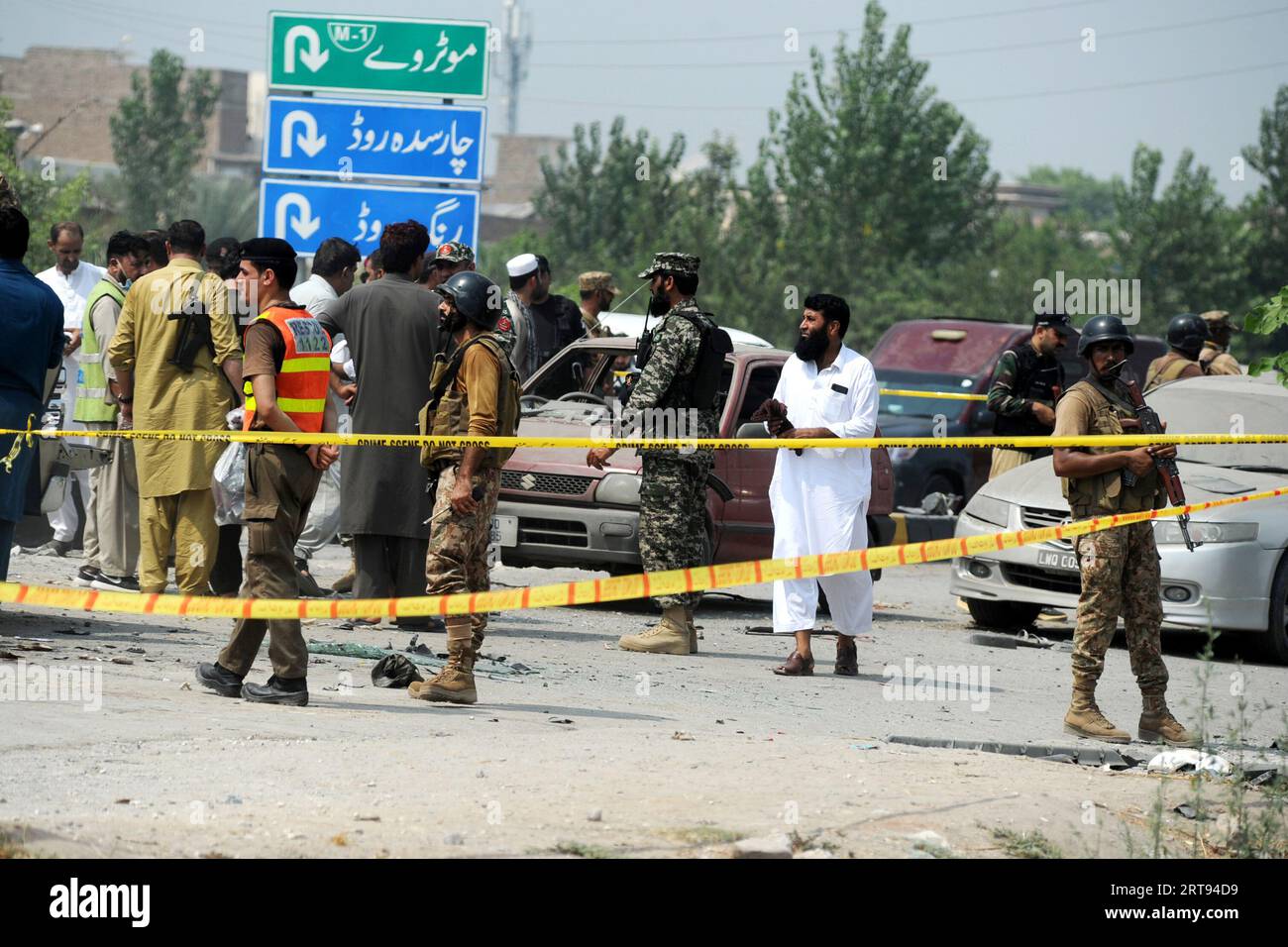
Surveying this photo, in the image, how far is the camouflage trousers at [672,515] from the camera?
9953 mm

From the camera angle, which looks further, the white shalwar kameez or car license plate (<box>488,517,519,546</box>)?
car license plate (<box>488,517,519,546</box>)

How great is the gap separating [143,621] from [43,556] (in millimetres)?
3169

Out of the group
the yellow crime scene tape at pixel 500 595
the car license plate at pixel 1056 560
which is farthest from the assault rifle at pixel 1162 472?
the car license plate at pixel 1056 560

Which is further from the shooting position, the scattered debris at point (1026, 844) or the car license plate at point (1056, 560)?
the car license plate at point (1056, 560)

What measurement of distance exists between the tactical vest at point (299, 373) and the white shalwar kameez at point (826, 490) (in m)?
2.94

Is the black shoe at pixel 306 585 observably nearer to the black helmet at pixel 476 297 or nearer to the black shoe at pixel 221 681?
the black shoe at pixel 221 681

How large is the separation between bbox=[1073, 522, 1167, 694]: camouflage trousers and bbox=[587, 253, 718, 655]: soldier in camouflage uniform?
2.57 meters

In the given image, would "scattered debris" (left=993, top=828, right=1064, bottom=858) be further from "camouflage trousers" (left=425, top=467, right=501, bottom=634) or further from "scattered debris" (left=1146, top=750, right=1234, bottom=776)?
"camouflage trousers" (left=425, top=467, right=501, bottom=634)

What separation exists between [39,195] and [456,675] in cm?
2872

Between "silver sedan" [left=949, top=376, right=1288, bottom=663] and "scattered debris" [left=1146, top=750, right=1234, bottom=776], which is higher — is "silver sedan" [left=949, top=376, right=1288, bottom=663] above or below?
above

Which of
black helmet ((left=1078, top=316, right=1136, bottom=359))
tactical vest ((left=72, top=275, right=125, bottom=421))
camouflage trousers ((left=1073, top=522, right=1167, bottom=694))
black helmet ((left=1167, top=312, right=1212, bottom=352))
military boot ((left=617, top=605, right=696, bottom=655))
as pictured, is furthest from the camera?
black helmet ((left=1167, top=312, right=1212, bottom=352))

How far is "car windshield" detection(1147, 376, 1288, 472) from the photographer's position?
12.0 meters

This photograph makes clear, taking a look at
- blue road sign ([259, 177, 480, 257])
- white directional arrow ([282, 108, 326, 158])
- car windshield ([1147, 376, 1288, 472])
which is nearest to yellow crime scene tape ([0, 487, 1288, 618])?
car windshield ([1147, 376, 1288, 472])
